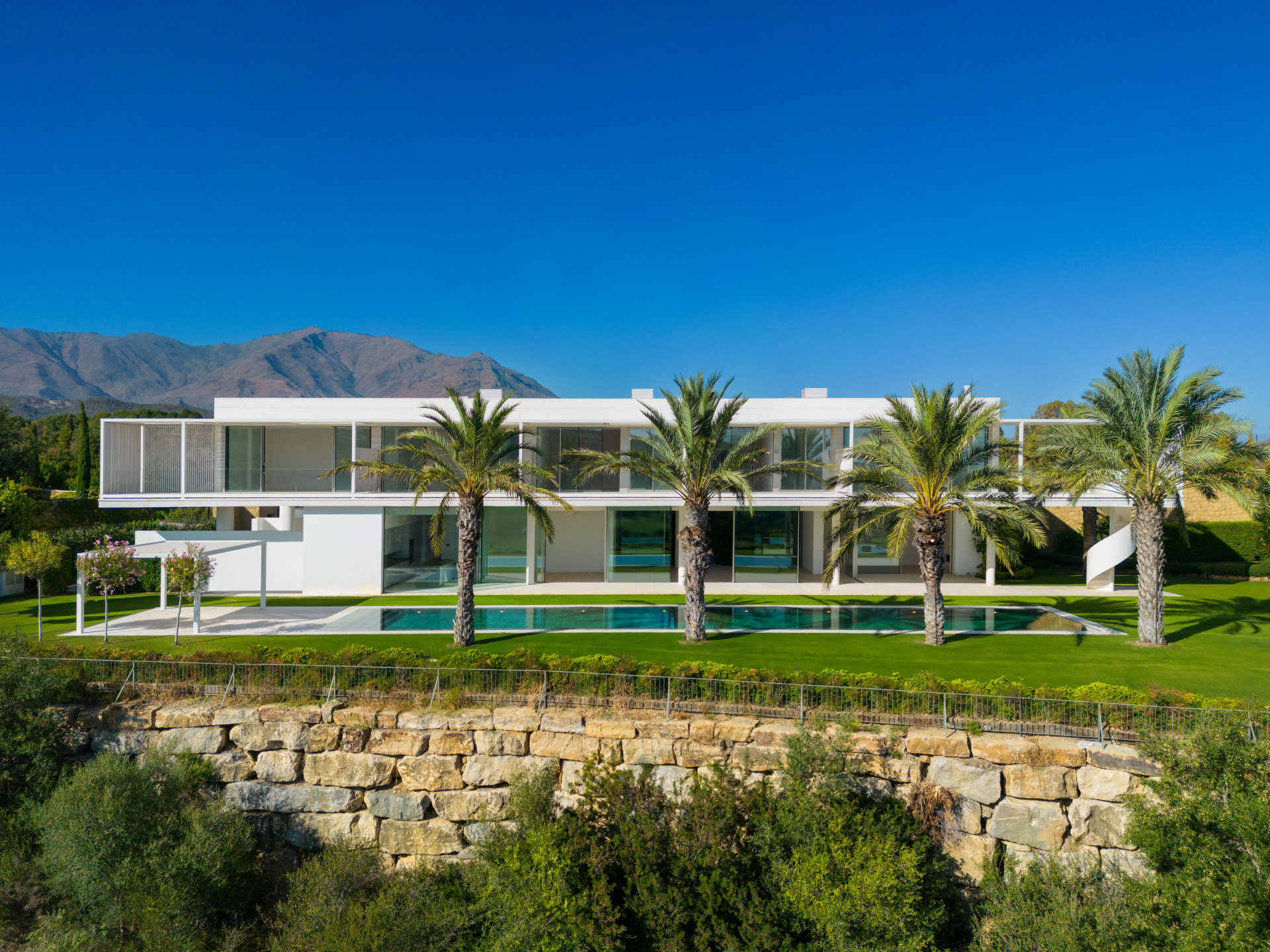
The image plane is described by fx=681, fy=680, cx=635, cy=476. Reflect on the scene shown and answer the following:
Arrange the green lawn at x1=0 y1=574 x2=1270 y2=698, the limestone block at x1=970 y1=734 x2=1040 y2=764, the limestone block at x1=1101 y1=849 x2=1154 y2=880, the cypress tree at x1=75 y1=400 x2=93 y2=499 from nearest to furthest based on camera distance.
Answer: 1. the limestone block at x1=1101 y1=849 x2=1154 y2=880
2. the limestone block at x1=970 y1=734 x2=1040 y2=764
3. the green lawn at x1=0 y1=574 x2=1270 y2=698
4. the cypress tree at x1=75 y1=400 x2=93 y2=499

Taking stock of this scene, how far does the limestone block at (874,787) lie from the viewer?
11.2 meters

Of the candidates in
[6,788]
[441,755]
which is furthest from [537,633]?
[6,788]

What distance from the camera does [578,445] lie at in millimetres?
25578

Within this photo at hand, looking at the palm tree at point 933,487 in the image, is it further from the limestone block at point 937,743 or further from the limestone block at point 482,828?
the limestone block at point 482,828

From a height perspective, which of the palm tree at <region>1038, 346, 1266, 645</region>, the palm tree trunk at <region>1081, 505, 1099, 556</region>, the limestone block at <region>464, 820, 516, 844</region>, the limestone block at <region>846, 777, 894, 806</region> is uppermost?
the palm tree at <region>1038, 346, 1266, 645</region>

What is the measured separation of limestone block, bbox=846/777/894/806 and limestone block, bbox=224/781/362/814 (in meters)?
9.10

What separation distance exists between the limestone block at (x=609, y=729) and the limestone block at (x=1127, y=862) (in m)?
7.63

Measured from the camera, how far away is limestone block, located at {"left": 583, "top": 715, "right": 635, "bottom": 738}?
478 inches

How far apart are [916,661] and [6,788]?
17875 millimetres

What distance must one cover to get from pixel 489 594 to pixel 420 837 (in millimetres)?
11376

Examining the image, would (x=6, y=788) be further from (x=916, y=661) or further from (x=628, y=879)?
(x=916, y=661)

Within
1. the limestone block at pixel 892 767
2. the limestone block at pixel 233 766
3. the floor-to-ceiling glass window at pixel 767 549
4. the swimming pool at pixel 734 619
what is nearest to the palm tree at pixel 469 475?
the swimming pool at pixel 734 619

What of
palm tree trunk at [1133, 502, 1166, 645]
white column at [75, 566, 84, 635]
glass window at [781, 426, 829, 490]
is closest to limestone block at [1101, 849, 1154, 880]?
palm tree trunk at [1133, 502, 1166, 645]

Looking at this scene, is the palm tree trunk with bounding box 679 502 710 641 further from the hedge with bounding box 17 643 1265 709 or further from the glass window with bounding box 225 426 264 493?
the glass window with bounding box 225 426 264 493
